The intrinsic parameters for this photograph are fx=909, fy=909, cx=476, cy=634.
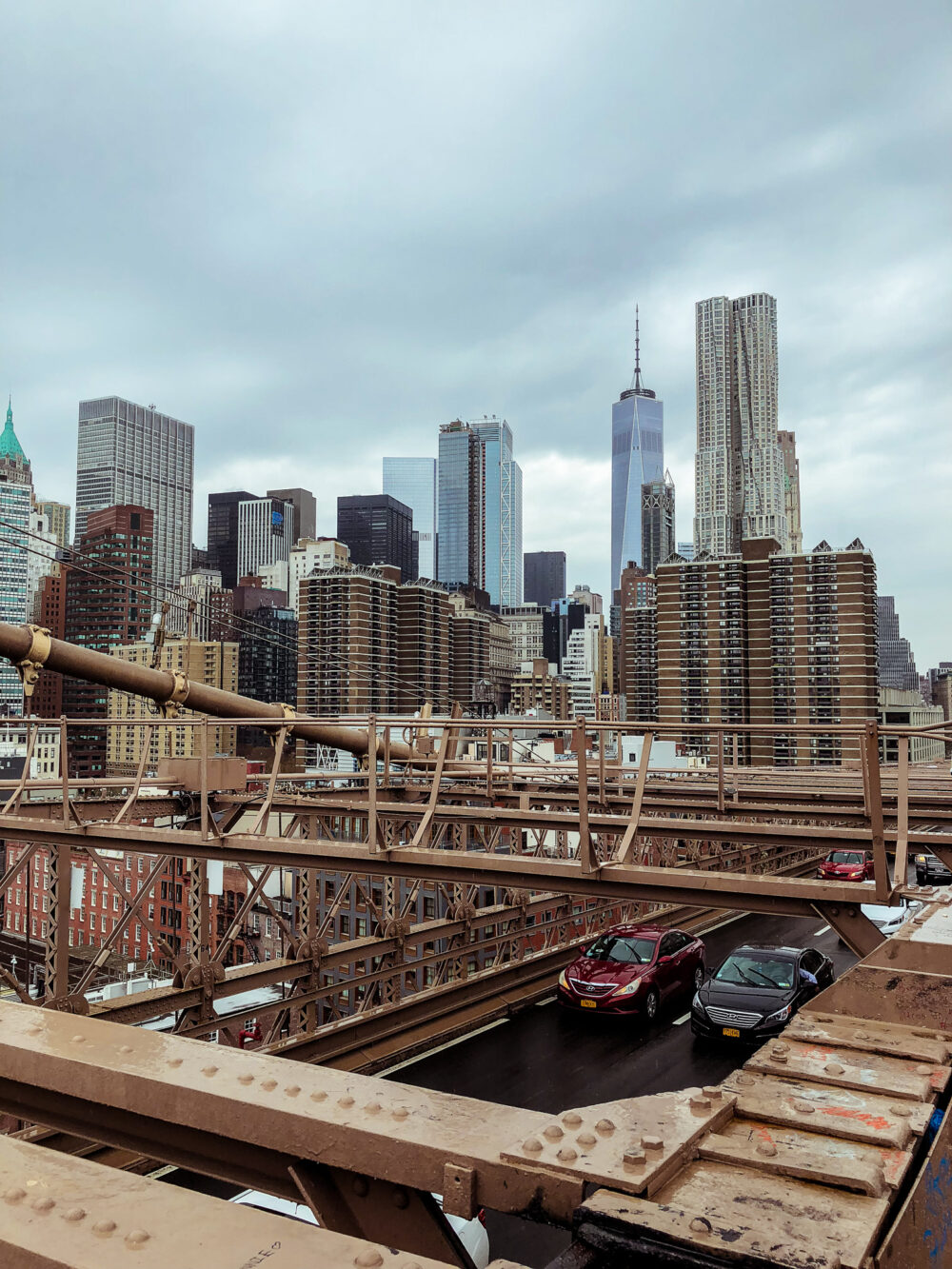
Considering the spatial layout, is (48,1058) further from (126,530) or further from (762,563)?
(126,530)

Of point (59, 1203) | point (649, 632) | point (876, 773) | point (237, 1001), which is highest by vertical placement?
point (649, 632)

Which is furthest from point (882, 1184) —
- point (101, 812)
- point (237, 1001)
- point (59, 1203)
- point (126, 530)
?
point (126, 530)

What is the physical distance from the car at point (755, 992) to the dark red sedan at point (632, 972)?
85cm

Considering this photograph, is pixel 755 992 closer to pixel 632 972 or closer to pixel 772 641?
pixel 632 972

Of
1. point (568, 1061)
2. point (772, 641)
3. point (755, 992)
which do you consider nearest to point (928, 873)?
point (755, 992)

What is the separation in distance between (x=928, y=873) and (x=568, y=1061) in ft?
77.1

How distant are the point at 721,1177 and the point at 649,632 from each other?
7600 inches

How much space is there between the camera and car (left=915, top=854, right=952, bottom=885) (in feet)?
95.0

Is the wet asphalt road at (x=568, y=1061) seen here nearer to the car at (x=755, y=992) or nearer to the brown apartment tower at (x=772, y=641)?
the car at (x=755, y=992)

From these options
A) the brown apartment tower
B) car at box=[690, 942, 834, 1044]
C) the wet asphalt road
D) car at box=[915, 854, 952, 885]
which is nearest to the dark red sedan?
the wet asphalt road

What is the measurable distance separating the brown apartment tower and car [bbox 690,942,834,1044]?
293ft

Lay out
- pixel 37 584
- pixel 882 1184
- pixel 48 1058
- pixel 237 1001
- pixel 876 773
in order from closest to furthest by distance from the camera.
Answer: pixel 882 1184, pixel 48 1058, pixel 876 773, pixel 237 1001, pixel 37 584

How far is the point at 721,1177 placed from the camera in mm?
1990

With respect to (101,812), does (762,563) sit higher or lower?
higher
